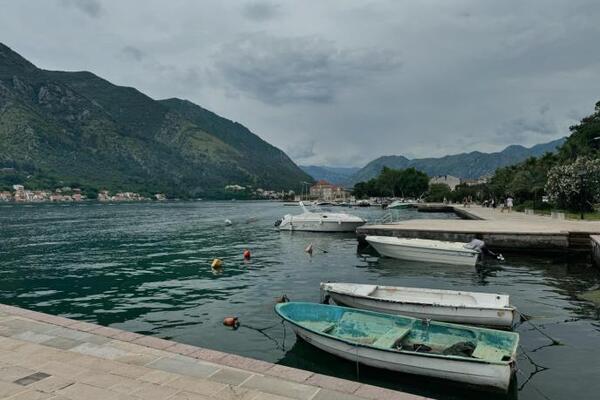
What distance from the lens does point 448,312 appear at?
45.1 feet

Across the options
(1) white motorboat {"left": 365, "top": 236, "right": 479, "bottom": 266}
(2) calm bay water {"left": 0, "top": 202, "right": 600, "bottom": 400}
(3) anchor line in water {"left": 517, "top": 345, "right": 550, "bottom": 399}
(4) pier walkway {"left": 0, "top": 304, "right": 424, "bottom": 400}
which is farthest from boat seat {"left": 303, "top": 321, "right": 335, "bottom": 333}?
(1) white motorboat {"left": 365, "top": 236, "right": 479, "bottom": 266}

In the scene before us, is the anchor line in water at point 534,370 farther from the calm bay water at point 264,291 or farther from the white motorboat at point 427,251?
the white motorboat at point 427,251

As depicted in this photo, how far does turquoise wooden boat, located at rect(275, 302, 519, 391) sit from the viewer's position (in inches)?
363

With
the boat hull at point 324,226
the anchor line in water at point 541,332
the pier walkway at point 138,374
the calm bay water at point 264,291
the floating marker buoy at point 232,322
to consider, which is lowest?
the calm bay water at point 264,291

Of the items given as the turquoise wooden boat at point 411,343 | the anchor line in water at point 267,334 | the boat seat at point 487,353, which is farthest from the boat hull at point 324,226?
the boat seat at point 487,353

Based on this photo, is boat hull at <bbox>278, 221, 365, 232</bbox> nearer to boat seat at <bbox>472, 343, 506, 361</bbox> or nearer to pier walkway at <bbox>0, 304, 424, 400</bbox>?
boat seat at <bbox>472, 343, 506, 361</bbox>

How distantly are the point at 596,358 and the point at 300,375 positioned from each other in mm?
8945

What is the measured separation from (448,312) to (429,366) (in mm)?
4516

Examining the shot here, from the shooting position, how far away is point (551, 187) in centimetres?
5331

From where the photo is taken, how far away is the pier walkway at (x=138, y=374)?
6.73m

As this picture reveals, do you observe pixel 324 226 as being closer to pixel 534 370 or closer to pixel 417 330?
pixel 417 330

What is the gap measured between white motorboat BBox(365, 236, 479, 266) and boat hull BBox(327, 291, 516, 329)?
13.4m

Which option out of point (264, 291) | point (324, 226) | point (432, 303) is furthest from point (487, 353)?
point (324, 226)

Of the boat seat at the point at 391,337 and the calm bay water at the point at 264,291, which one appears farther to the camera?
the calm bay water at the point at 264,291
